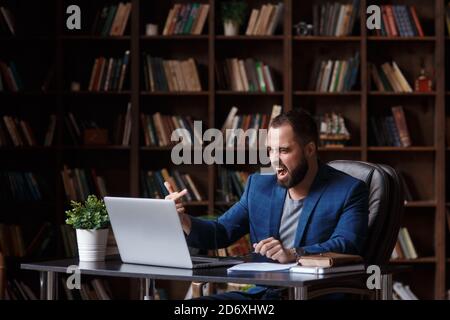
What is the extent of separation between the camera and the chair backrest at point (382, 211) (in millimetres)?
3438

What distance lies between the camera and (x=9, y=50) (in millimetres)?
5984

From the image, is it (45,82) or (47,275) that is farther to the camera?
(45,82)

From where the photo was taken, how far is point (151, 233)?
294cm

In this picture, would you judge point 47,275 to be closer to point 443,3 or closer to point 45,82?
point 45,82

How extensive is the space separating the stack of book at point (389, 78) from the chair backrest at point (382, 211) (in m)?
2.49

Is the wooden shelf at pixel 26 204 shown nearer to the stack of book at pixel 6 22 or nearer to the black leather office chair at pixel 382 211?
the stack of book at pixel 6 22

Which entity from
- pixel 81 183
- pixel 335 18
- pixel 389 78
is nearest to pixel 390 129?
pixel 389 78

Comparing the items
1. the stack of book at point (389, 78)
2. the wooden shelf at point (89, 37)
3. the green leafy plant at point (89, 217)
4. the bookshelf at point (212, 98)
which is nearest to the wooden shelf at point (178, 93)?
the bookshelf at point (212, 98)

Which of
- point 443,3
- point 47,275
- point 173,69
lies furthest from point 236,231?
point 443,3

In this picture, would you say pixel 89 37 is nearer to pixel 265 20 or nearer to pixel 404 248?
pixel 265 20

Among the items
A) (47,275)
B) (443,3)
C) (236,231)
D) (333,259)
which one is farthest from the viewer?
(443,3)

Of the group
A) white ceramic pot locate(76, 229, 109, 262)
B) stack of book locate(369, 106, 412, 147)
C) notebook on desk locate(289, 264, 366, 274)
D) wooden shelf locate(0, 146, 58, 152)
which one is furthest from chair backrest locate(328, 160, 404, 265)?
wooden shelf locate(0, 146, 58, 152)
